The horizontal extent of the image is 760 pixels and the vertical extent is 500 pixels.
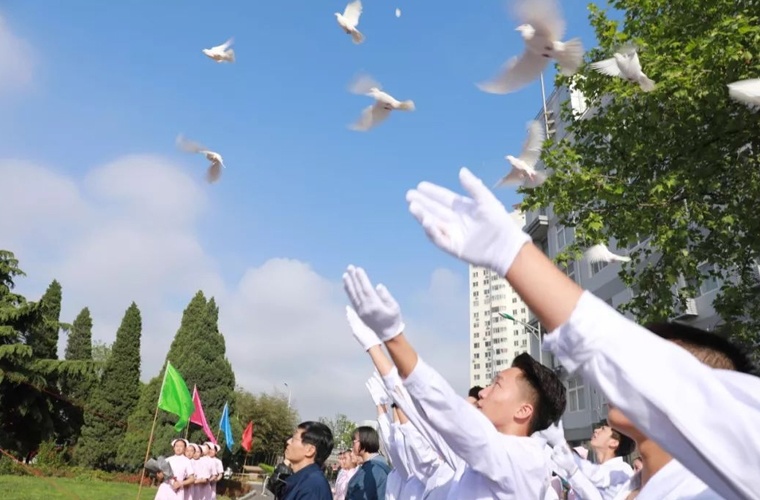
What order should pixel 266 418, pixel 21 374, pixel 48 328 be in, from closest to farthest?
pixel 21 374 → pixel 48 328 → pixel 266 418

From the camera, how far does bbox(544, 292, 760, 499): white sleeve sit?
0.94 m

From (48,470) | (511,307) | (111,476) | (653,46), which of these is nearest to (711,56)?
(653,46)

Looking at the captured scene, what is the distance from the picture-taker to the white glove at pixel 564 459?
488 centimetres

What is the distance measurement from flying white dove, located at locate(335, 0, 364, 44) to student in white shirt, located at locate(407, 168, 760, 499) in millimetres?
4798

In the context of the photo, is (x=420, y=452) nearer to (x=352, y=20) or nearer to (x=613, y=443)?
(x=613, y=443)

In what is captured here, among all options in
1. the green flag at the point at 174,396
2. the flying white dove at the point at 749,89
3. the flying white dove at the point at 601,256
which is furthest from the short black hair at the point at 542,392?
the green flag at the point at 174,396

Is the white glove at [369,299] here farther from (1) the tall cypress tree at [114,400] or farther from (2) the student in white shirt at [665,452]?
(1) the tall cypress tree at [114,400]

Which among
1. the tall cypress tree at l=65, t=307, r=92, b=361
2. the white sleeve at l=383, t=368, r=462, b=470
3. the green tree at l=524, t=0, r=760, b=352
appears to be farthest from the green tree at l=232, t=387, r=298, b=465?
the white sleeve at l=383, t=368, r=462, b=470

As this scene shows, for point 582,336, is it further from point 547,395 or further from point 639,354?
point 547,395

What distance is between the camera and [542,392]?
297 centimetres

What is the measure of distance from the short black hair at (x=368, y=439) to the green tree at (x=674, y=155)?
4.64 meters

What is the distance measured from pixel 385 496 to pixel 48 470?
21.9 meters

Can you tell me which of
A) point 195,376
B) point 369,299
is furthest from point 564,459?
point 195,376

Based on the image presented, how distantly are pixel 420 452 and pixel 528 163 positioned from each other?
2.31m
